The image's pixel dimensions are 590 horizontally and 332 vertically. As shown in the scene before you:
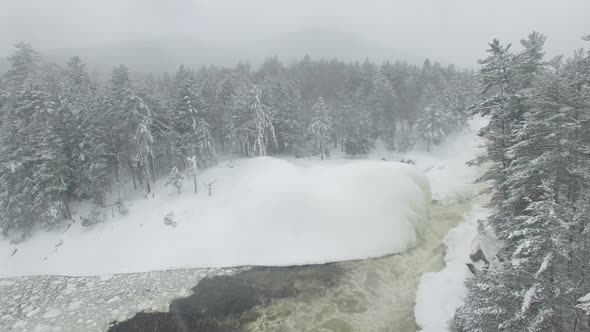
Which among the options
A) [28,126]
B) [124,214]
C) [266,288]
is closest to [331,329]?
[266,288]

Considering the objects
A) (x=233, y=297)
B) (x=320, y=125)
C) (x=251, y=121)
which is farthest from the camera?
(x=320, y=125)

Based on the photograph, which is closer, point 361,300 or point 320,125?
point 361,300

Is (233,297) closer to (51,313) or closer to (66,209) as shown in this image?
(51,313)

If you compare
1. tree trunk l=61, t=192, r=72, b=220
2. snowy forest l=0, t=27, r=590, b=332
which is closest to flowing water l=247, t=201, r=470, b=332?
snowy forest l=0, t=27, r=590, b=332

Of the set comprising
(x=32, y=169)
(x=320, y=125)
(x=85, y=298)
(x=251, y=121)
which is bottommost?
(x=85, y=298)

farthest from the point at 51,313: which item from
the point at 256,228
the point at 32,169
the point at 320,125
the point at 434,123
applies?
the point at 434,123

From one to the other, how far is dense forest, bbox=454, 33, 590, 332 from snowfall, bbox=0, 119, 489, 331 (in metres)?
6.40

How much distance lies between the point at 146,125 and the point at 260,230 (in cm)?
1679

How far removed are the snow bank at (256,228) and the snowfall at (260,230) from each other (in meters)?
0.09

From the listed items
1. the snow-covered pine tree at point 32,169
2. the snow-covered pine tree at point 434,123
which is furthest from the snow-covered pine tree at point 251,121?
the snow-covered pine tree at point 434,123

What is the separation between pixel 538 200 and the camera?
50.4ft

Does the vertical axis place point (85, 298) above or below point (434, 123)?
below

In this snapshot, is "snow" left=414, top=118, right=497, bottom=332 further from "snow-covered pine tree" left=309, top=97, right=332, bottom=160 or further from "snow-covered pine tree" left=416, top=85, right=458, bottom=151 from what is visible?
"snow-covered pine tree" left=309, top=97, right=332, bottom=160

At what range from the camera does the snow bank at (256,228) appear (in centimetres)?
2558
